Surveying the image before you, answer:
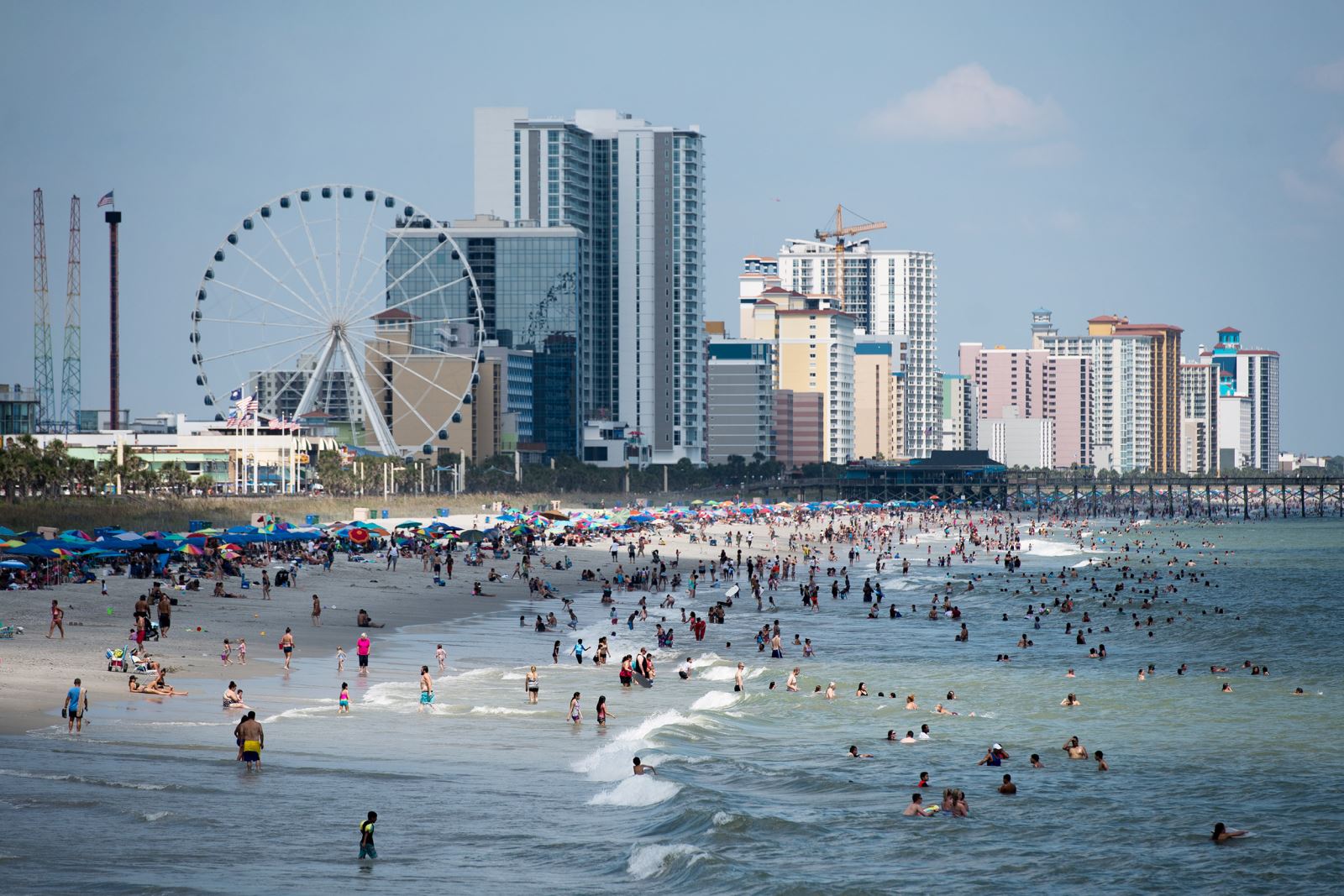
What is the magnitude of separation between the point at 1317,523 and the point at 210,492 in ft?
454

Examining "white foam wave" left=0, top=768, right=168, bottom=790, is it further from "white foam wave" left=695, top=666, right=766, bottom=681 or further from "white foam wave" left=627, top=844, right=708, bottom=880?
"white foam wave" left=695, top=666, right=766, bottom=681

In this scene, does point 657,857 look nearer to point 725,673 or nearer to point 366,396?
point 725,673

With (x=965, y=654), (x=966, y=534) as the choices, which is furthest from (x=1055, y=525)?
(x=965, y=654)

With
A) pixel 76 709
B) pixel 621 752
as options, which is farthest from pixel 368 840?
pixel 621 752

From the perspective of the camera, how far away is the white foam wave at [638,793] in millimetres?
26344

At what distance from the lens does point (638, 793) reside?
88.0 ft

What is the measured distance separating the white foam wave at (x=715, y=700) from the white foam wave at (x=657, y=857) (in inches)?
555

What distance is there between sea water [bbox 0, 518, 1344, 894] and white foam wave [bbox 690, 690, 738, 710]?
0.19 meters

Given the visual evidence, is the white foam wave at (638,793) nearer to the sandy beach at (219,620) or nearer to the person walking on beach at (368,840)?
the person walking on beach at (368,840)

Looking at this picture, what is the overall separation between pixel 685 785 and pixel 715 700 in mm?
11224

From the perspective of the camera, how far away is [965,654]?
50844 millimetres

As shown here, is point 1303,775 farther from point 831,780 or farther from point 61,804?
point 61,804

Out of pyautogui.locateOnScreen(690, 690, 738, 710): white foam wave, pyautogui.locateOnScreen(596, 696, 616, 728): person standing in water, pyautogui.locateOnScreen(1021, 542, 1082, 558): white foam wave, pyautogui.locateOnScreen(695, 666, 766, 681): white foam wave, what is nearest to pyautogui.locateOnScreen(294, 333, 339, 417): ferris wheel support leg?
pyautogui.locateOnScreen(1021, 542, 1082, 558): white foam wave

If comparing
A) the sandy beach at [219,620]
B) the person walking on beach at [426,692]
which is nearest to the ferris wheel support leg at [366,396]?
the sandy beach at [219,620]
